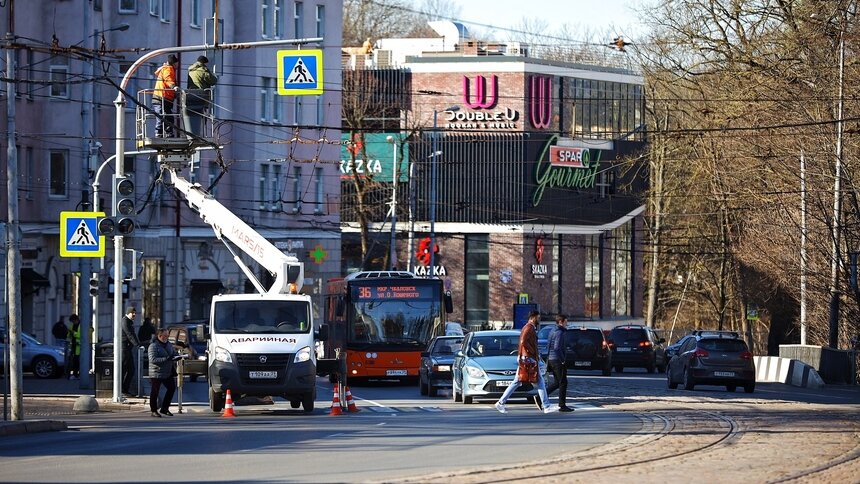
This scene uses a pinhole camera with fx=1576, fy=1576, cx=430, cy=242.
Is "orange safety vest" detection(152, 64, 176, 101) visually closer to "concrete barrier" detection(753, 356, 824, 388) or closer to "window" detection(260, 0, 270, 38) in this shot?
"concrete barrier" detection(753, 356, 824, 388)

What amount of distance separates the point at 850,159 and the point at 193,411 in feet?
81.3

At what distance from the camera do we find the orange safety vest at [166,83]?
31078 mm

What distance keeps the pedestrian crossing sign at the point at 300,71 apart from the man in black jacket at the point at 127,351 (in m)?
7.45

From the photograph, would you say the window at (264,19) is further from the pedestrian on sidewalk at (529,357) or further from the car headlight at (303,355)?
the pedestrian on sidewalk at (529,357)

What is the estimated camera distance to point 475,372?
29.6m

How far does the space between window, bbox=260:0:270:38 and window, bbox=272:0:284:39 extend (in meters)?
0.35

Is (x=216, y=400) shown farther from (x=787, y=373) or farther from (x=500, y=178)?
(x=500, y=178)

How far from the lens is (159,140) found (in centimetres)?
3111

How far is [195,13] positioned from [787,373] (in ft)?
87.5

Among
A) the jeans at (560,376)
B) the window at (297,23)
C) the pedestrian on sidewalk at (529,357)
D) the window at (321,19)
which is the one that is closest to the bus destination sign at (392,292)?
the jeans at (560,376)

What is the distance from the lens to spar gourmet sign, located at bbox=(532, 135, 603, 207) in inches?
3263

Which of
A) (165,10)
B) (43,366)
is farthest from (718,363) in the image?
(165,10)

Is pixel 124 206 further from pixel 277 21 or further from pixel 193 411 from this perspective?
pixel 277 21

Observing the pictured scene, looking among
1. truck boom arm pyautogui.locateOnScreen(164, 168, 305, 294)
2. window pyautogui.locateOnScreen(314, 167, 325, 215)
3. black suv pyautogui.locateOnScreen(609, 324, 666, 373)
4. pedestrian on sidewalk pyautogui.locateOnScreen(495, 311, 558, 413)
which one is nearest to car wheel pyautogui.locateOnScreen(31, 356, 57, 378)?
truck boom arm pyautogui.locateOnScreen(164, 168, 305, 294)
